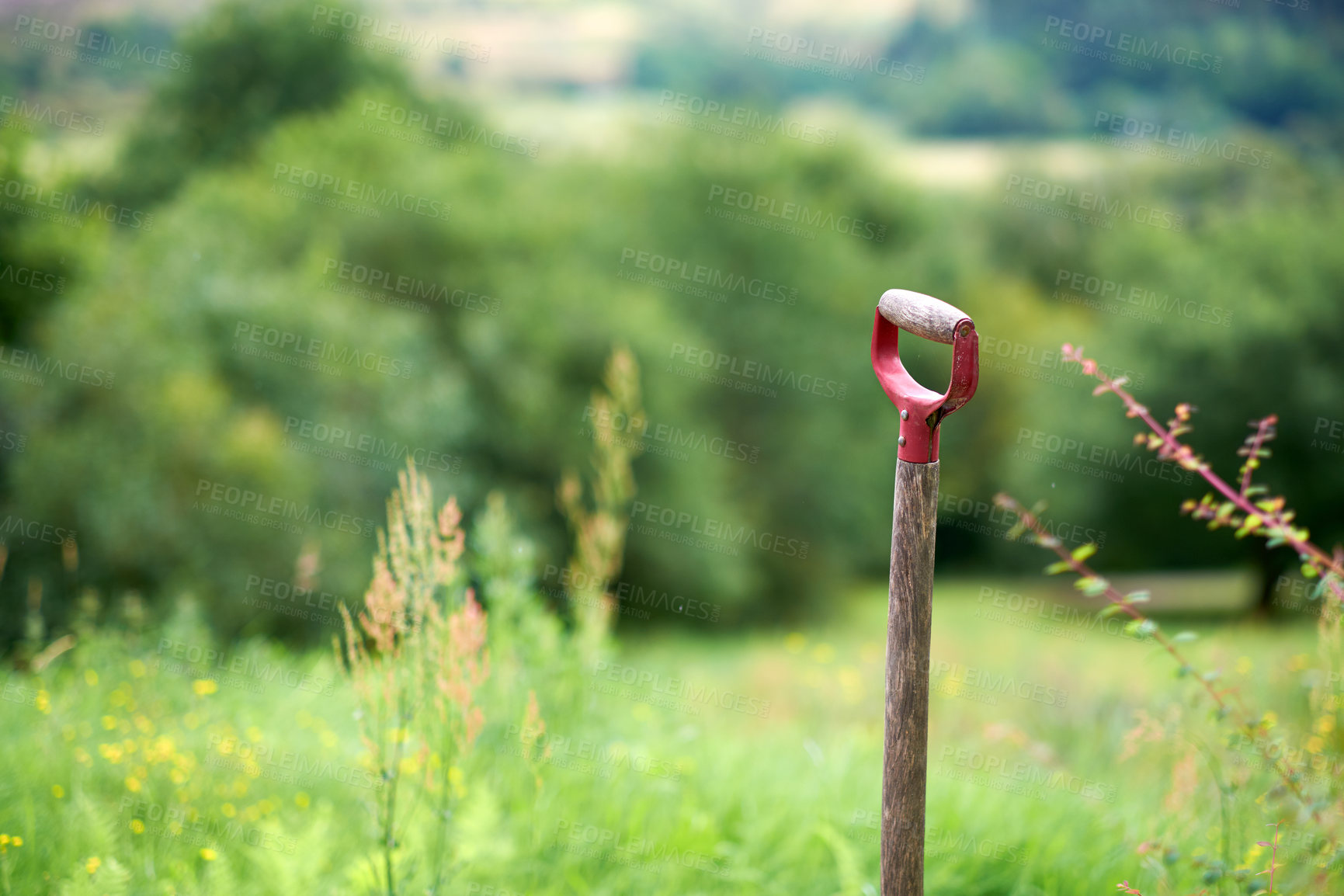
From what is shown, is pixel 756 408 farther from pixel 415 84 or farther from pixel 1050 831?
pixel 1050 831

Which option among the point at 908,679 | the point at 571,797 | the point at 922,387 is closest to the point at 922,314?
the point at 922,387

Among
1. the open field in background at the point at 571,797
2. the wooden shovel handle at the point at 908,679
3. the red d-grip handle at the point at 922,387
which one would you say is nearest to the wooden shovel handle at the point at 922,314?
the red d-grip handle at the point at 922,387

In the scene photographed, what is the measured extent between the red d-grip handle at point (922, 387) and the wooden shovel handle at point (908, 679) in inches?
2.2

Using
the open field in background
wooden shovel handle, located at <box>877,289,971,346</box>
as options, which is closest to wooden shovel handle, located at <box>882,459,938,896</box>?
wooden shovel handle, located at <box>877,289,971,346</box>

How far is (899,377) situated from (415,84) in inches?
851

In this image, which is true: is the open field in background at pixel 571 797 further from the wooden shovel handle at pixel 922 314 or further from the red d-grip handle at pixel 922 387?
the wooden shovel handle at pixel 922 314

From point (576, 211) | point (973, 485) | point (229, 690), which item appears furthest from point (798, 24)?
point (229, 690)

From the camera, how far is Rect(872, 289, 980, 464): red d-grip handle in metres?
2.24

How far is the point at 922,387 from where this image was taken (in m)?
2.33

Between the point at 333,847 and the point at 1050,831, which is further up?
the point at 1050,831

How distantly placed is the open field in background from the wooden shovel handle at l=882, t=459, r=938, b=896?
720 millimetres

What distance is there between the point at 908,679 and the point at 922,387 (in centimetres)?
74

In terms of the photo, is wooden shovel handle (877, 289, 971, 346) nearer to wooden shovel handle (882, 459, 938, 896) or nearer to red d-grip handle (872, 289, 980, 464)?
red d-grip handle (872, 289, 980, 464)

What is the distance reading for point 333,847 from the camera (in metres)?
3.36
